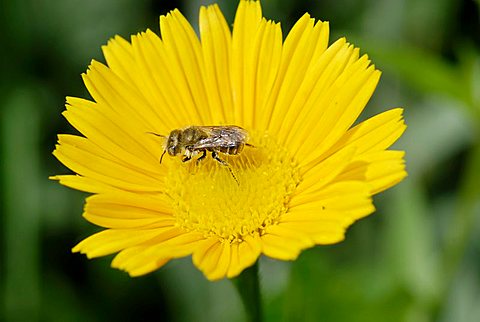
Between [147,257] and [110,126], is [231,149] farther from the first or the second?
[147,257]

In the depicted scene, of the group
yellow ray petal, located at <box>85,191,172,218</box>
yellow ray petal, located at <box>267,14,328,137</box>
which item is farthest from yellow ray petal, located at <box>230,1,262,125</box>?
yellow ray petal, located at <box>85,191,172,218</box>

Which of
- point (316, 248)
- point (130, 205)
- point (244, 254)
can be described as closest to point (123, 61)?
point (130, 205)

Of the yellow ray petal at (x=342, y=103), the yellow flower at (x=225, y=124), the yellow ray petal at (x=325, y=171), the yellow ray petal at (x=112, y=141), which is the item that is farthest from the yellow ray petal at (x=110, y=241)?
the yellow ray petal at (x=342, y=103)

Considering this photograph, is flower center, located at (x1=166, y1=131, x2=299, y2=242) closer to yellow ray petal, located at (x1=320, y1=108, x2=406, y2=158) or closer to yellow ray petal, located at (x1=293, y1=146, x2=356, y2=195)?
yellow ray petal, located at (x1=293, y1=146, x2=356, y2=195)

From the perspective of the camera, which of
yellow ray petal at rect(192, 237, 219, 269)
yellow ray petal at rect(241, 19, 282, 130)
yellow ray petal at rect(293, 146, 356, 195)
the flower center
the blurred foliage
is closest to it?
yellow ray petal at rect(192, 237, 219, 269)

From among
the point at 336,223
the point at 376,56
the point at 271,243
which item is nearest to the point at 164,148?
the point at 271,243

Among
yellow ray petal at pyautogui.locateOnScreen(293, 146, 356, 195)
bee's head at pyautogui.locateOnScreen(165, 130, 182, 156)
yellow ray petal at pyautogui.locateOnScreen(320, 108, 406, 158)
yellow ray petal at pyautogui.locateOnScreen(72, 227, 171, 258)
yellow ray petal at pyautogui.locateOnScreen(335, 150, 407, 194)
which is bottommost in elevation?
yellow ray petal at pyautogui.locateOnScreen(72, 227, 171, 258)
